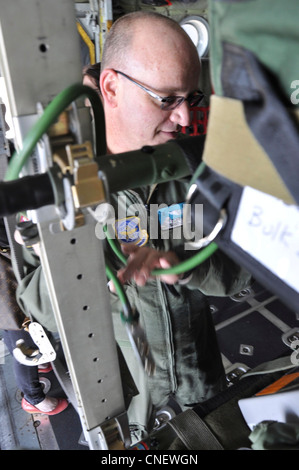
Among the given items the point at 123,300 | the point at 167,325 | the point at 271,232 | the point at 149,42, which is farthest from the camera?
the point at 167,325

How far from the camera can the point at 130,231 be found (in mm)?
963

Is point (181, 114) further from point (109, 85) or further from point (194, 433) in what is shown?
point (194, 433)

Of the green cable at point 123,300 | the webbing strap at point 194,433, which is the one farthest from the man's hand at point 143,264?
the webbing strap at point 194,433

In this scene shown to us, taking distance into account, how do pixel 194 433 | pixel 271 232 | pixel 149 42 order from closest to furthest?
pixel 271 232 < pixel 194 433 < pixel 149 42

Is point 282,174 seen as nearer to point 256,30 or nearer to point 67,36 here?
point 256,30

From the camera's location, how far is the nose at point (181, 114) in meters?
1.02

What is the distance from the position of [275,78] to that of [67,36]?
10.2 inches

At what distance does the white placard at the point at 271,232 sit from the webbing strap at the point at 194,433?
0.45 m

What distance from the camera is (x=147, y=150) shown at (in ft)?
1.34

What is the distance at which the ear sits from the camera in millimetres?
1029

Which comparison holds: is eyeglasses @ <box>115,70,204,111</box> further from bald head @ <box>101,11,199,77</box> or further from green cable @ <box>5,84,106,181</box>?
green cable @ <box>5,84,106,181</box>

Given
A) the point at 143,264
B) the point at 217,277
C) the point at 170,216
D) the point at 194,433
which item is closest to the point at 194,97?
the point at 170,216

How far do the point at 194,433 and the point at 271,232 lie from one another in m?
0.50
